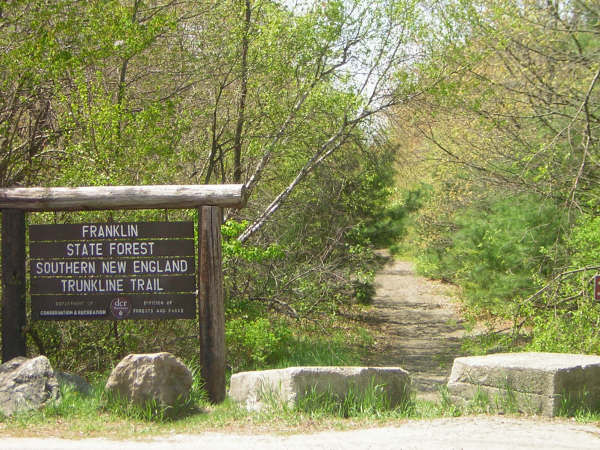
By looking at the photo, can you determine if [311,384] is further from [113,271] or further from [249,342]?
[249,342]

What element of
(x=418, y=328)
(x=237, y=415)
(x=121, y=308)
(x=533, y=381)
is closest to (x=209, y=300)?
(x=121, y=308)

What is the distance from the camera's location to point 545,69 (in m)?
14.1

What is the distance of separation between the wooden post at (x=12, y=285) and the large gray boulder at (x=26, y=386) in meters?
0.97

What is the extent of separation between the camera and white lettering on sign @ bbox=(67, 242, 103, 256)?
793 cm

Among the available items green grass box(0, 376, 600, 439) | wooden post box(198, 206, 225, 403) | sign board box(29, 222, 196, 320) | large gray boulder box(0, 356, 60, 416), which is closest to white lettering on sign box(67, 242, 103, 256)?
sign board box(29, 222, 196, 320)

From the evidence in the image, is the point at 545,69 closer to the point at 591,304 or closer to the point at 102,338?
the point at 591,304

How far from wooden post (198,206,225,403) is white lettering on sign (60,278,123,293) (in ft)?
3.22

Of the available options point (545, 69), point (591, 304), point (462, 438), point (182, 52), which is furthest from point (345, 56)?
point (462, 438)

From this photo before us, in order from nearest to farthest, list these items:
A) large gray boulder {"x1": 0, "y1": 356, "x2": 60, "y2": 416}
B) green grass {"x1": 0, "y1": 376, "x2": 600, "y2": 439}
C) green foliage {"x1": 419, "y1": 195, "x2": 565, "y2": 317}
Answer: green grass {"x1": 0, "y1": 376, "x2": 600, "y2": 439}
large gray boulder {"x1": 0, "y1": 356, "x2": 60, "y2": 416}
green foliage {"x1": 419, "y1": 195, "x2": 565, "y2": 317}

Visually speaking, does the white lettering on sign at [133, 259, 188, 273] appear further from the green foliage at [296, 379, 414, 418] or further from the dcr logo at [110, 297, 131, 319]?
the green foliage at [296, 379, 414, 418]

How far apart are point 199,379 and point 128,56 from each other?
5.54 metres

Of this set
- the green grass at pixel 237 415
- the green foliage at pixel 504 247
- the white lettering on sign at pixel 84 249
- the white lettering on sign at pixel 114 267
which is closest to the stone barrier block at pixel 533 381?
the green grass at pixel 237 415

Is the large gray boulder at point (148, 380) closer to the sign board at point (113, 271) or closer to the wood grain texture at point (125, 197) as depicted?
the sign board at point (113, 271)

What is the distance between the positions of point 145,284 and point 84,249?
0.80 m
